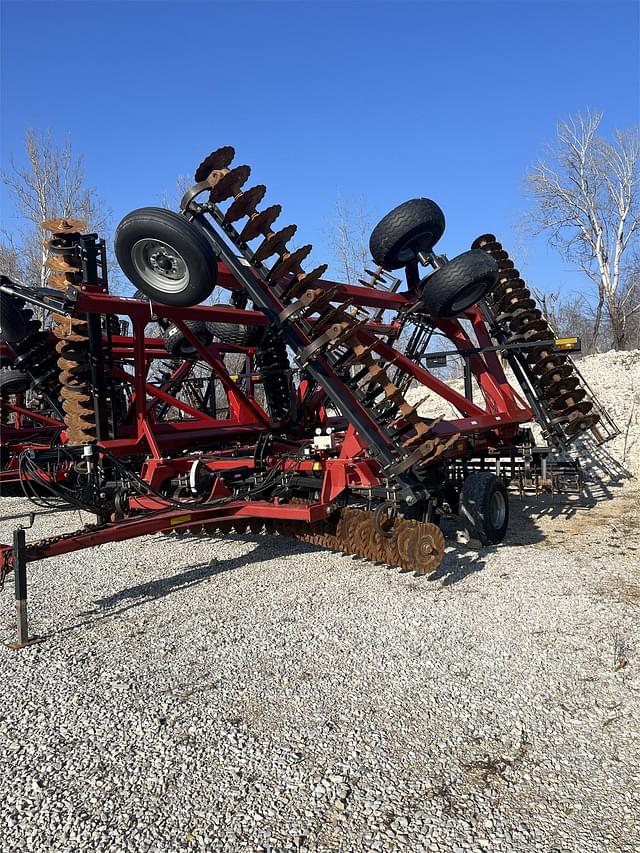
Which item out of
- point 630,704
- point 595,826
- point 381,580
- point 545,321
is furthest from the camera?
point 545,321

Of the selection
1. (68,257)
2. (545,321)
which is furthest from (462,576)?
(68,257)

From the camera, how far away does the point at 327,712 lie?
10.6ft

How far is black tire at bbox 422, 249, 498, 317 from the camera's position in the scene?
22.6 feet

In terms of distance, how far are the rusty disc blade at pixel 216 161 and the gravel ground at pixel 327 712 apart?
3.69 m

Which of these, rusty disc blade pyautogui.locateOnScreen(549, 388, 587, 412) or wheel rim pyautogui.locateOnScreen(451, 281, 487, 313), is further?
rusty disc blade pyautogui.locateOnScreen(549, 388, 587, 412)

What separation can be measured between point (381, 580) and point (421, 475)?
98cm

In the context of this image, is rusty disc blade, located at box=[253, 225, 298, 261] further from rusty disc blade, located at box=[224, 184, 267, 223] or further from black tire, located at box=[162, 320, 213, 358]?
black tire, located at box=[162, 320, 213, 358]

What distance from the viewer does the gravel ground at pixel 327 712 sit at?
2.39 m

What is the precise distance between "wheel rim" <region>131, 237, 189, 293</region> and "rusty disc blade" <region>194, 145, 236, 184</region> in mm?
883

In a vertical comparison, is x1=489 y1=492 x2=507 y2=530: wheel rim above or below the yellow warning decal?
below

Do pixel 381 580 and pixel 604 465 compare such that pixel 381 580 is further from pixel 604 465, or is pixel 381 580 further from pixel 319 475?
pixel 604 465

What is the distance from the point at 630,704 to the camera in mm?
3199

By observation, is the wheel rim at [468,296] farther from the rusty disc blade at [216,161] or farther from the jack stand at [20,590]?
the jack stand at [20,590]

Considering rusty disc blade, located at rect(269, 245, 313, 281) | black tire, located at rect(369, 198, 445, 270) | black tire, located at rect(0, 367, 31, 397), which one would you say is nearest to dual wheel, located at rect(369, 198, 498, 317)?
black tire, located at rect(369, 198, 445, 270)
